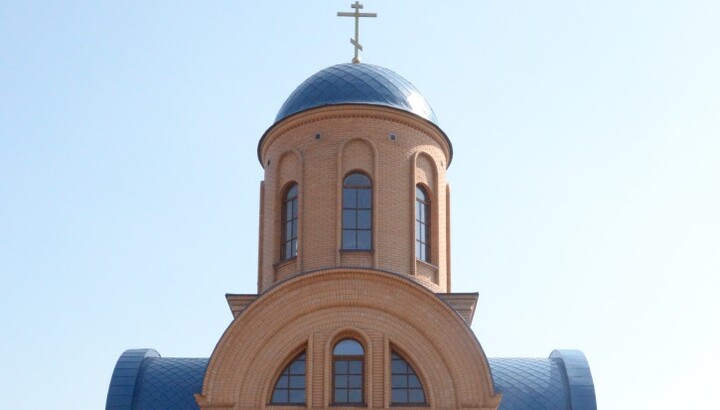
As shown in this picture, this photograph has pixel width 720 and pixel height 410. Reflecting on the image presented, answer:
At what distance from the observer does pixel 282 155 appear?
69.6 feet

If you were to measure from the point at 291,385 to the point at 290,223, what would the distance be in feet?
11.1

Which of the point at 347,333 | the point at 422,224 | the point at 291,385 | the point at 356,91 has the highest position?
the point at 356,91

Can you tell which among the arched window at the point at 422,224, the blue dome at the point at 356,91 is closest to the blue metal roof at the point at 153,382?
the arched window at the point at 422,224

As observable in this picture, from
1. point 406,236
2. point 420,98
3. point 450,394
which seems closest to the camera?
point 450,394

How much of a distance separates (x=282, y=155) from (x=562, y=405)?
259 inches

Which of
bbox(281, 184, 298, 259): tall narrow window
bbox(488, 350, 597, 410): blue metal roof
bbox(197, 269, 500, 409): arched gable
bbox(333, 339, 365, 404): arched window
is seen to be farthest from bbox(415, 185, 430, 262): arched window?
Result: bbox(333, 339, 365, 404): arched window

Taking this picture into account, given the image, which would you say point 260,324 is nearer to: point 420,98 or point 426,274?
point 426,274

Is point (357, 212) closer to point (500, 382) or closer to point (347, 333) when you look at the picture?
point (347, 333)

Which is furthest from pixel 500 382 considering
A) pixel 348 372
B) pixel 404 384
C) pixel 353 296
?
pixel 353 296

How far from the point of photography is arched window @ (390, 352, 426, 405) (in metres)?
18.6

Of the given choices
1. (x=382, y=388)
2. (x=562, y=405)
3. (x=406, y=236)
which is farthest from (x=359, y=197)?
(x=562, y=405)

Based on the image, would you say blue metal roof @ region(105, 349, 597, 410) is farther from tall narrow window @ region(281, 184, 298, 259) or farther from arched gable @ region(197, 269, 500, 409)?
tall narrow window @ region(281, 184, 298, 259)

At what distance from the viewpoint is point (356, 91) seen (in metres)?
21.0

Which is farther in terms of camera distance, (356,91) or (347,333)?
(356,91)
